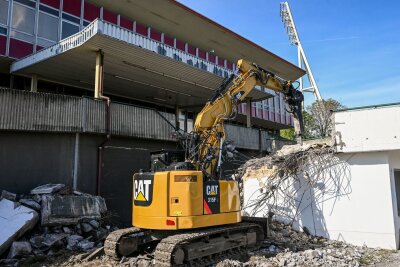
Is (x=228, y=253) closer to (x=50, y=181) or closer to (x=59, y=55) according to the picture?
(x=50, y=181)

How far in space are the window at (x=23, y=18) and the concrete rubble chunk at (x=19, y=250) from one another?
11.1 meters

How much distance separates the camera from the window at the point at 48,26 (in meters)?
17.8

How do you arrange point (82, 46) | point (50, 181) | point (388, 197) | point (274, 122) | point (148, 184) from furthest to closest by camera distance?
point (274, 122) < point (82, 46) < point (50, 181) < point (388, 197) < point (148, 184)

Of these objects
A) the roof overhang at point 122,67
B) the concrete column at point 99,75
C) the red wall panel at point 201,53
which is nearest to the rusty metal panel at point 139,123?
the concrete column at point 99,75

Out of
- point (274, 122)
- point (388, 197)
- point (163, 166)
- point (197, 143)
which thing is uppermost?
point (274, 122)

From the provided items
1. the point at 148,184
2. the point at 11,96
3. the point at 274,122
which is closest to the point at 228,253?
the point at 148,184

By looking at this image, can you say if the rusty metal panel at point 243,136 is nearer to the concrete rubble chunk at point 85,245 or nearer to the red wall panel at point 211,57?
the red wall panel at point 211,57

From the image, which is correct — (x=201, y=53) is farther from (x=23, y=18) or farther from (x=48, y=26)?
(x=23, y=18)

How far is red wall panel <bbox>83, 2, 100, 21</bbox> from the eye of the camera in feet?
63.7

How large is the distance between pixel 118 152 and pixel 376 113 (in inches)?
379

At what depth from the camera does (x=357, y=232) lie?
39.1ft

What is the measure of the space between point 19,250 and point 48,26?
1197 cm

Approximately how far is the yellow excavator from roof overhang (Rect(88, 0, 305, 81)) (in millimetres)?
10814

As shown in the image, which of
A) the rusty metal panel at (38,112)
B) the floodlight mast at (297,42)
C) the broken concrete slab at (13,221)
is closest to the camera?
the broken concrete slab at (13,221)
